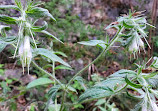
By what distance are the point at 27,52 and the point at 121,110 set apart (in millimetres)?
2158

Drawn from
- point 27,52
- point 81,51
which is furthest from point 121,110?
point 27,52

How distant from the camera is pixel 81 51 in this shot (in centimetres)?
329

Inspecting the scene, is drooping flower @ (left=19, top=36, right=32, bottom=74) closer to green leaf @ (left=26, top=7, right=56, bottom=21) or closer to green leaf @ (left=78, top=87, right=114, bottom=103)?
green leaf @ (left=26, top=7, right=56, bottom=21)

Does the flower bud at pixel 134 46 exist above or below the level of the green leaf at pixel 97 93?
above

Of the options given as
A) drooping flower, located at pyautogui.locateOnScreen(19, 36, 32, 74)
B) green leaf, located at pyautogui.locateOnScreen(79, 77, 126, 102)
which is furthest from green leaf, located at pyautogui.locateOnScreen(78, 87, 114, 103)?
drooping flower, located at pyautogui.locateOnScreen(19, 36, 32, 74)

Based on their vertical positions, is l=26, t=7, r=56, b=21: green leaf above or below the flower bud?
above

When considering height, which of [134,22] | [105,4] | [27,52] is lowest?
[27,52]

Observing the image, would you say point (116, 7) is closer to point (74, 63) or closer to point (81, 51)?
point (81, 51)

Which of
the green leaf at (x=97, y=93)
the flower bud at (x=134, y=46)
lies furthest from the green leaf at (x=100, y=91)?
the flower bud at (x=134, y=46)

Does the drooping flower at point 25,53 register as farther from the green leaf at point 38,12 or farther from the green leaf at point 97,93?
the green leaf at point 97,93

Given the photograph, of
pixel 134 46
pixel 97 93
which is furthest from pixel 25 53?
pixel 134 46

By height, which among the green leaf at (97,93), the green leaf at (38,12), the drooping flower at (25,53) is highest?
the green leaf at (38,12)

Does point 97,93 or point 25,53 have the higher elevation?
point 25,53

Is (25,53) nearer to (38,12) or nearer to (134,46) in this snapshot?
(38,12)
